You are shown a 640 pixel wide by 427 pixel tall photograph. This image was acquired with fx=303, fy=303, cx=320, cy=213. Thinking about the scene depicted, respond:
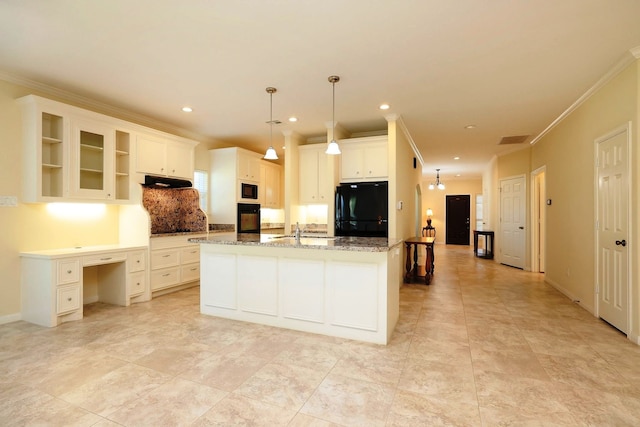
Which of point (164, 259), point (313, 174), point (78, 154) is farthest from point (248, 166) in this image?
point (78, 154)

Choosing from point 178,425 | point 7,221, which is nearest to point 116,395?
point 178,425

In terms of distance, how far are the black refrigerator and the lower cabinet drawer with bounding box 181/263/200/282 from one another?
250 cm

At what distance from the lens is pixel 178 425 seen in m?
1.74

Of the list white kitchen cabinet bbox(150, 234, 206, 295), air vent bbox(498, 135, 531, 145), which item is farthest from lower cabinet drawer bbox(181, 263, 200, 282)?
air vent bbox(498, 135, 531, 145)

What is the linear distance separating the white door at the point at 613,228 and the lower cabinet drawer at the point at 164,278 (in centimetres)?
562

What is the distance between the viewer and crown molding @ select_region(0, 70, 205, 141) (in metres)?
3.46

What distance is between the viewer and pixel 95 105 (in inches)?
162

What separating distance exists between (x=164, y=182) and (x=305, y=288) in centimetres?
305

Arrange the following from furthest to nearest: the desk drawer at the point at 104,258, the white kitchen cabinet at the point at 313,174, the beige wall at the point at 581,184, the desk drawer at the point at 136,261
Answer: the white kitchen cabinet at the point at 313,174 < the desk drawer at the point at 136,261 < the desk drawer at the point at 104,258 < the beige wall at the point at 581,184

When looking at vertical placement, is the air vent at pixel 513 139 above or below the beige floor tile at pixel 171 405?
above

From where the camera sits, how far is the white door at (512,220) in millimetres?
6797

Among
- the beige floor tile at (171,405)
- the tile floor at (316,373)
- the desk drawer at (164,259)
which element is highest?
the desk drawer at (164,259)

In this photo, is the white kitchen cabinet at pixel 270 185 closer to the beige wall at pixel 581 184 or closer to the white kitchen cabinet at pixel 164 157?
the white kitchen cabinet at pixel 164 157

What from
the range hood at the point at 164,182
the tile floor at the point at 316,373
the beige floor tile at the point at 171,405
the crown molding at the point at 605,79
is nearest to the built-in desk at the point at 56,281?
the tile floor at the point at 316,373
